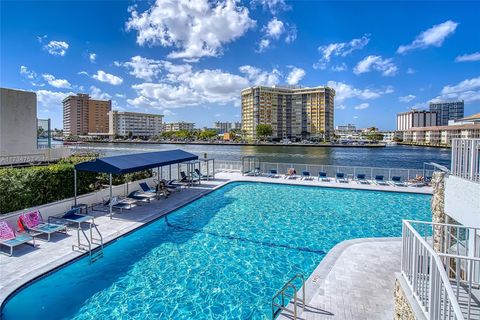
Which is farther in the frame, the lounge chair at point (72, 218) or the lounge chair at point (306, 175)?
the lounge chair at point (306, 175)

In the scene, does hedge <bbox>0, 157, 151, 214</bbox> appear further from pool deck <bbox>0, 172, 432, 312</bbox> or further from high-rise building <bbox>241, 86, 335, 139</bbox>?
high-rise building <bbox>241, 86, 335, 139</bbox>

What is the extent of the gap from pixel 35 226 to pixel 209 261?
6055mm

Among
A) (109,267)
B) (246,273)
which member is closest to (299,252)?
(246,273)

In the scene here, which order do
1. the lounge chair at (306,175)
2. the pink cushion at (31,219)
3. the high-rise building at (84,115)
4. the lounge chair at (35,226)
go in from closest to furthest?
the lounge chair at (35,226), the pink cushion at (31,219), the lounge chair at (306,175), the high-rise building at (84,115)

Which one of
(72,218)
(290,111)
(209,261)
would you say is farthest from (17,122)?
(290,111)

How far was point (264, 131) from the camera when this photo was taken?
12562 cm

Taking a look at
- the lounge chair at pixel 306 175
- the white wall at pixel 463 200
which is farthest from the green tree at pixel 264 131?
the white wall at pixel 463 200

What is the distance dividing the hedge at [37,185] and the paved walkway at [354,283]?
10.6m

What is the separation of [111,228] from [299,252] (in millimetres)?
6741

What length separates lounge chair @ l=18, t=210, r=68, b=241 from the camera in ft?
30.0

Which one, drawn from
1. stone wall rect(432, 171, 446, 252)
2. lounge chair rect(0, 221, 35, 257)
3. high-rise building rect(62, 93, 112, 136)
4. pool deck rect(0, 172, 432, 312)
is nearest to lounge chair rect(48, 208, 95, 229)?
pool deck rect(0, 172, 432, 312)

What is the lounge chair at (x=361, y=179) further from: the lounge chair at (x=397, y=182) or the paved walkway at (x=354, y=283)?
the paved walkway at (x=354, y=283)

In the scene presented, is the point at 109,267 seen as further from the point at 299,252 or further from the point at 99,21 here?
the point at 99,21

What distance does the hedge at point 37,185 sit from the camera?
33.9ft
